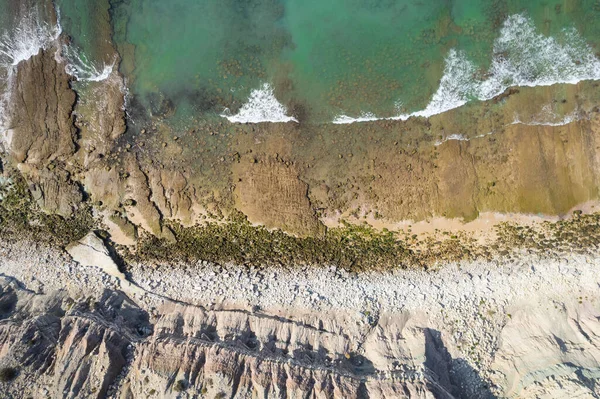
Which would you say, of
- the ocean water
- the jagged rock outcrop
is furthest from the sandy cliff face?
the ocean water

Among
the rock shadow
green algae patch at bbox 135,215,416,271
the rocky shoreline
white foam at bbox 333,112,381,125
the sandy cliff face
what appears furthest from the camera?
white foam at bbox 333,112,381,125

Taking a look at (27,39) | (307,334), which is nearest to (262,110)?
(307,334)

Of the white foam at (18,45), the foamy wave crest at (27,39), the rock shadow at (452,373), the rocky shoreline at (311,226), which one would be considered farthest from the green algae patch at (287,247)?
the foamy wave crest at (27,39)

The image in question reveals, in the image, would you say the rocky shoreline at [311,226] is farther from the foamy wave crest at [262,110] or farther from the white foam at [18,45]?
the foamy wave crest at [262,110]

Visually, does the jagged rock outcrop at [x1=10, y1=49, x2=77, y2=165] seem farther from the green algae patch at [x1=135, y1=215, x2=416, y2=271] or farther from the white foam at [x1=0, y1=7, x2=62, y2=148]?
the green algae patch at [x1=135, y1=215, x2=416, y2=271]

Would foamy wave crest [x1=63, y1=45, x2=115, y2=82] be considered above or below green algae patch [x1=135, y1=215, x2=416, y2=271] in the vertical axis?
above

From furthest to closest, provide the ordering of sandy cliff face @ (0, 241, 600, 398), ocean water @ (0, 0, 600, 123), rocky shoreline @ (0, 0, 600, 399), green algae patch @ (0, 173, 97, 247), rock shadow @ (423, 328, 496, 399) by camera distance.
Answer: ocean water @ (0, 0, 600, 123)
green algae patch @ (0, 173, 97, 247)
rocky shoreline @ (0, 0, 600, 399)
rock shadow @ (423, 328, 496, 399)
sandy cliff face @ (0, 241, 600, 398)

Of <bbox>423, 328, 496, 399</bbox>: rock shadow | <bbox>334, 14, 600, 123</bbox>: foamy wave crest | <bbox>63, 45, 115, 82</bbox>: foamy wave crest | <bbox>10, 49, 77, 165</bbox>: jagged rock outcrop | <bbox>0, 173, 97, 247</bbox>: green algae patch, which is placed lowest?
<bbox>423, 328, 496, 399</bbox>: rock shadow

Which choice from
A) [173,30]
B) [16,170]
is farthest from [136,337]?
[173,30]

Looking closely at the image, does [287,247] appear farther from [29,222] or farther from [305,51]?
[29,222]
